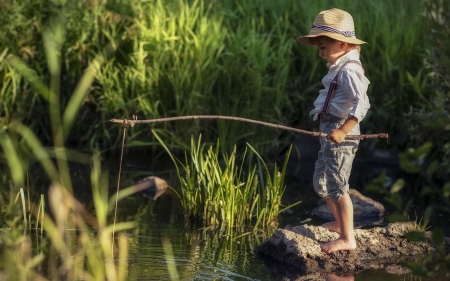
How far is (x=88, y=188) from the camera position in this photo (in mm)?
6867

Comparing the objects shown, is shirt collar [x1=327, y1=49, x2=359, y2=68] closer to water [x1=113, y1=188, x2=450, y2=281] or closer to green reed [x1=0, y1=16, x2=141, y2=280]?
water [x1=113, y1=188, x2=450, y2=281]

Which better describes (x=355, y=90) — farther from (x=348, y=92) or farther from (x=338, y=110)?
(x=338, y=110)

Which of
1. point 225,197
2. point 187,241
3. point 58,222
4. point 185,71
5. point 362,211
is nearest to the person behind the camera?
point 58,222

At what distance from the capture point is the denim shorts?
481cm

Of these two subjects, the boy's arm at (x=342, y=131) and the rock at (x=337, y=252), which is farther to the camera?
the rock at (x=337, y=252)

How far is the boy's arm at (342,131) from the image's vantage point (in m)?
4.57

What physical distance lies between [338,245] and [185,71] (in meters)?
3.53

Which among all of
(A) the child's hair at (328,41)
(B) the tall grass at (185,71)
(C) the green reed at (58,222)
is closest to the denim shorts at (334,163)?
(A) the child's hair at (328,41)

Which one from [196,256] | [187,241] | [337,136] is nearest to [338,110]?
[337,136]

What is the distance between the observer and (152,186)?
22.6 feet

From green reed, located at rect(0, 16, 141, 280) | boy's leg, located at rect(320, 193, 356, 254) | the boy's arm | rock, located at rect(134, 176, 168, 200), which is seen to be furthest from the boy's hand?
rock, located at rect(134, 176, 168, 200)

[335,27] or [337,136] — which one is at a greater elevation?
[335,27]

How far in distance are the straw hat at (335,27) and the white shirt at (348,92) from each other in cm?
10

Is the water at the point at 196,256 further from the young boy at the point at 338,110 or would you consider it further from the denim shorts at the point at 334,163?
the denim shorts at the point at 334,163
